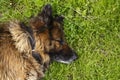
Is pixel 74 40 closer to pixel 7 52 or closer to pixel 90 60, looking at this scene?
pixel 90 60

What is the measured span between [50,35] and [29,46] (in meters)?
0.28

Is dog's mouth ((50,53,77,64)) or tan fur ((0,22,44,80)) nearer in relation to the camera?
tan fur ((0,22,44,80))

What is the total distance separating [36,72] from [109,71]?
44.4 inches

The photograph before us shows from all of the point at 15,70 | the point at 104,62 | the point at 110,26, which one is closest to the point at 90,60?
the point at 104,62

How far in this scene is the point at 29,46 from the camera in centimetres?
404

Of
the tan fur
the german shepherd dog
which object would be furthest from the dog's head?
the tan fur

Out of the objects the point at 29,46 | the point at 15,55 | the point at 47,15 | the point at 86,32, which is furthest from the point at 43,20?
the point at 86,32

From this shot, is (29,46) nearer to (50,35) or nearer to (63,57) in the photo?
(50,35)

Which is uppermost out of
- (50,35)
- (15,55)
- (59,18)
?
(59,18)

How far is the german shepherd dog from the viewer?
3961mm

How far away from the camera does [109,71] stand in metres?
4.78

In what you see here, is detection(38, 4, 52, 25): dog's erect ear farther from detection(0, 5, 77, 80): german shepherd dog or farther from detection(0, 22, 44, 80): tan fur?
detection(0, 22, 44, 80): tan fur

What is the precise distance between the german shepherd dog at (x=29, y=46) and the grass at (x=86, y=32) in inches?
22.1

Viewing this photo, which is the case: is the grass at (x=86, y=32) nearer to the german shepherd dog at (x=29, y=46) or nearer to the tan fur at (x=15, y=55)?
the german shepherd dog at (x=29, y=46)
